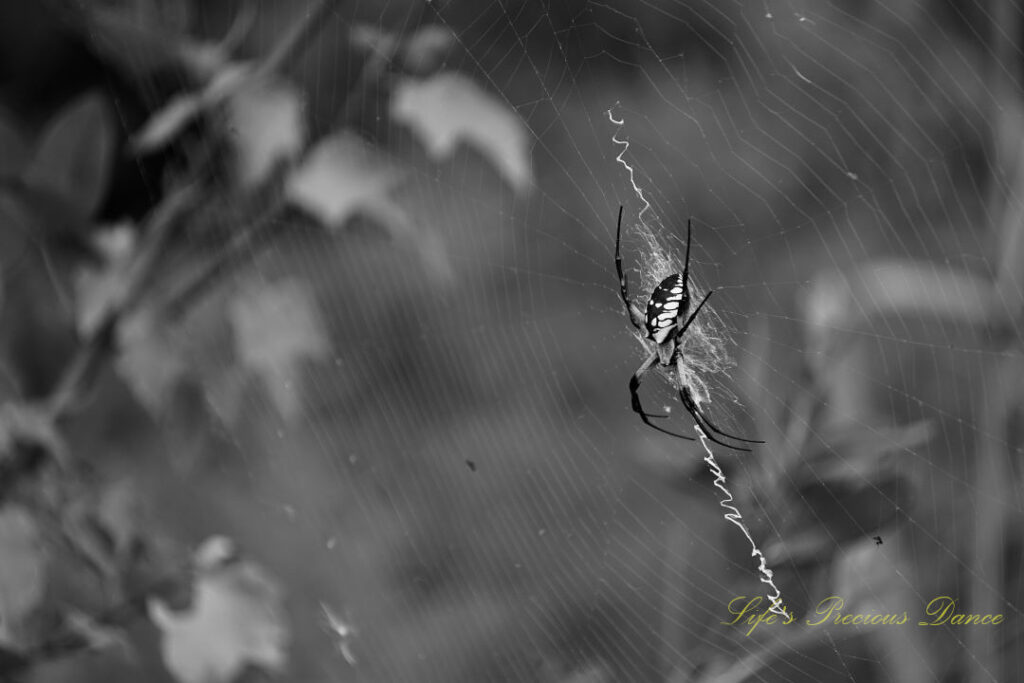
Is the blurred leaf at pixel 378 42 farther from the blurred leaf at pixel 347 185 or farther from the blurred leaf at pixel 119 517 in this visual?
the blurred leaf at pixel 119 517

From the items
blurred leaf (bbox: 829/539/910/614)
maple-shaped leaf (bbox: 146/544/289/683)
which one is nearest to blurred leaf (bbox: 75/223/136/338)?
maple-shaped leaf (bbox: 146/544/289/683)

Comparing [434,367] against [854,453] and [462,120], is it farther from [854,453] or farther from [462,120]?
[854,453]

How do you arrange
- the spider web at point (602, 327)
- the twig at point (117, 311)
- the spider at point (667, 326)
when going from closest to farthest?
the twig at point (117, 311), the spider at point (667, 326), the spider web at point (602, 327)

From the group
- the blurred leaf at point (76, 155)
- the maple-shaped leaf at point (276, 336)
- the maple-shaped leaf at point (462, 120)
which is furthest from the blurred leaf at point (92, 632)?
the maple-shaped leaf at point (462, 120)

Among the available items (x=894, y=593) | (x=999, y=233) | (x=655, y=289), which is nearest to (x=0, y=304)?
(x=655, y=289)

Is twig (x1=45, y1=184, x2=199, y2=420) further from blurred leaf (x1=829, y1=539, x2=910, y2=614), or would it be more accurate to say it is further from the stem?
blurred leaf (x1=829, y1=539, x2=910, y2=614)

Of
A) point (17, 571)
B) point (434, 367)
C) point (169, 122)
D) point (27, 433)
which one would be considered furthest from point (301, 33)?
point (434, 367)
